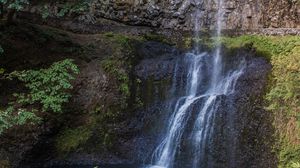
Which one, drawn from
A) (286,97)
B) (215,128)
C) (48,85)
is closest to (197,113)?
(215,128)

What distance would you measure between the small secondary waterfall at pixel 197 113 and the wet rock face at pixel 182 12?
2809 millimetres

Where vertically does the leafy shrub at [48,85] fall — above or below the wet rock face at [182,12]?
below

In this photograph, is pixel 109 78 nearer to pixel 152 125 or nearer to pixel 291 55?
pixel 152 125

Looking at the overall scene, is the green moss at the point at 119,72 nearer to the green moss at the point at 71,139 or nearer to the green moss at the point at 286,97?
the green moss at the point at 71,139

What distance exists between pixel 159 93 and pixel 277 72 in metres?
3.38

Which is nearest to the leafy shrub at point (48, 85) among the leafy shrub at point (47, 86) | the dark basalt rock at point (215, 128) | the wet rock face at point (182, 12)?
the leafy shrub at point (47, 86)

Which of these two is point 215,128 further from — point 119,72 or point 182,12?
point 182,12

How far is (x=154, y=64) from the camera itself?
42.1ft

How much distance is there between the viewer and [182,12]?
613 inches

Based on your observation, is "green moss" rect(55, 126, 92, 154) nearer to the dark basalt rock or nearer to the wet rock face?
the dark basalt rock

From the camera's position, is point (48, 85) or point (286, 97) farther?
point (48, 85)

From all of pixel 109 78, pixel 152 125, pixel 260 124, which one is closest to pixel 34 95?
pixel 109 78

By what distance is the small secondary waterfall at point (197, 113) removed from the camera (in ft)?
34.8

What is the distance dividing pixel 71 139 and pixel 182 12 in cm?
700
